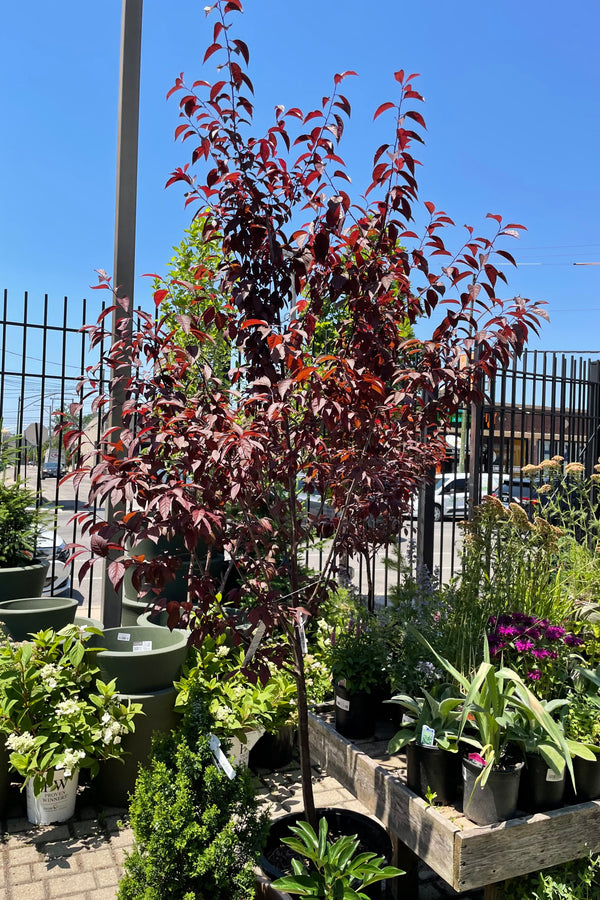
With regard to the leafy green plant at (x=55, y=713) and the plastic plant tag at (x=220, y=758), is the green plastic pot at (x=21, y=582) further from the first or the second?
the plastic plant tag at (x=220, y=758)

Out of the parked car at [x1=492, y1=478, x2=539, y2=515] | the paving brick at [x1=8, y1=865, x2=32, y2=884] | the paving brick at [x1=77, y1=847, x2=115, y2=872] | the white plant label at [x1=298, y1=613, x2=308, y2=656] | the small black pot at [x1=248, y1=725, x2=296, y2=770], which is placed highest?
the parked car at [x1=492, y1=478, x2=539, y2=515]

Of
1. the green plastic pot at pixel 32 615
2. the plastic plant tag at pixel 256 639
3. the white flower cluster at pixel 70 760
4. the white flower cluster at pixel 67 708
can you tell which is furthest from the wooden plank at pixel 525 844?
the green plastic pot at pixel 32 615

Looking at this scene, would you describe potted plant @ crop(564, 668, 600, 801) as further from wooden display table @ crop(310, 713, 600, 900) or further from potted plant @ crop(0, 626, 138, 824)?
potted plant @ crop(0, 626, 138, 824)

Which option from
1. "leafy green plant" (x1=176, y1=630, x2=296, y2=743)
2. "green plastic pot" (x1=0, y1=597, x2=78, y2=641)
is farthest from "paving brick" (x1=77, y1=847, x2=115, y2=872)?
"green plastic pot" (x1=0, y1=597, x2=78, y2=641)

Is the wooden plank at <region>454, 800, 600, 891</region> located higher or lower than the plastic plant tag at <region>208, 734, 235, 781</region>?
lower

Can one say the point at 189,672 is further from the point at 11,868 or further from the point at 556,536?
the point at 556,536

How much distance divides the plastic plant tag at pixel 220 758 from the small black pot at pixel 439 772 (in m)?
0.65

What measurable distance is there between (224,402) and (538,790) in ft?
5.56

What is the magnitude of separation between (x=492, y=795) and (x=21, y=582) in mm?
2906

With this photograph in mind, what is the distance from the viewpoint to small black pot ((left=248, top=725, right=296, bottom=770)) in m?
3.60

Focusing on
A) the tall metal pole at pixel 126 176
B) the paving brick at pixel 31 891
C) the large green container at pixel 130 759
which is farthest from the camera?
the tall metal pole at pixel 126 176

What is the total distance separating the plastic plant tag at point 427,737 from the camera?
7.32ft

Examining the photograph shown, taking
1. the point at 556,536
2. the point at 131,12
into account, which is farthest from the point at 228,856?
the point at 131,12

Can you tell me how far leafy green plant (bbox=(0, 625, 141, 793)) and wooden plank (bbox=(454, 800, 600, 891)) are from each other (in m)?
1.68
